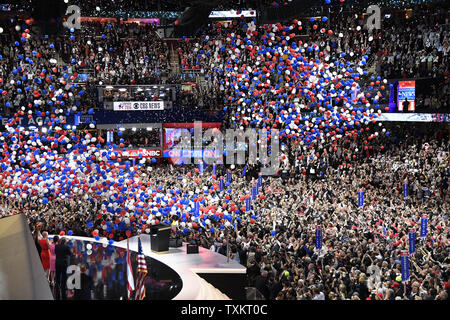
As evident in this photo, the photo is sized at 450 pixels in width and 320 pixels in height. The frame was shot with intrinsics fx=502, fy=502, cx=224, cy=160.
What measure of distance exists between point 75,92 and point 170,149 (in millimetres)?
4914

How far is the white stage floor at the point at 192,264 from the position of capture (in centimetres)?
802

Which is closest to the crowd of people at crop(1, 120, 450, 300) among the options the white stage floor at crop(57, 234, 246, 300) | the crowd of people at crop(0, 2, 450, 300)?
the crowd of people at crop(0, 2, 450, 300)

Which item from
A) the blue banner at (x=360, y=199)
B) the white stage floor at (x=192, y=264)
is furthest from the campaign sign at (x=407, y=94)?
the white stage floor at (x=192, y=264)

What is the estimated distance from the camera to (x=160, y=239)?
994 cm

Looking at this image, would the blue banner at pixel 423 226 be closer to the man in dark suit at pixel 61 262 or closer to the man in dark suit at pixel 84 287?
the man in dark suit at pixel 84 287

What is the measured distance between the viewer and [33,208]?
1254cm

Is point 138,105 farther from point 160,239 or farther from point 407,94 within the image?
point 160,239

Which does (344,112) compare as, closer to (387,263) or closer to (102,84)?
(387,263)

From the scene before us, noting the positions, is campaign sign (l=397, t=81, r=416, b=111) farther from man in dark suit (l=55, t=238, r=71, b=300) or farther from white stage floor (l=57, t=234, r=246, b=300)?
man in dark suit (l=55, t=238, r=71, b=300)

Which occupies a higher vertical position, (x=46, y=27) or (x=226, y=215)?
(x=46, y=27)

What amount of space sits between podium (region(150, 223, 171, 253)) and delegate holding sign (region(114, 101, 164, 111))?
13.2 meters

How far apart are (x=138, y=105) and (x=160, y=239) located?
13473 millimetres

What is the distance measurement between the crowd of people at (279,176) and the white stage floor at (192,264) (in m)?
0.35

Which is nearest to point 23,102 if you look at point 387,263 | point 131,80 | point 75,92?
point 75,92
